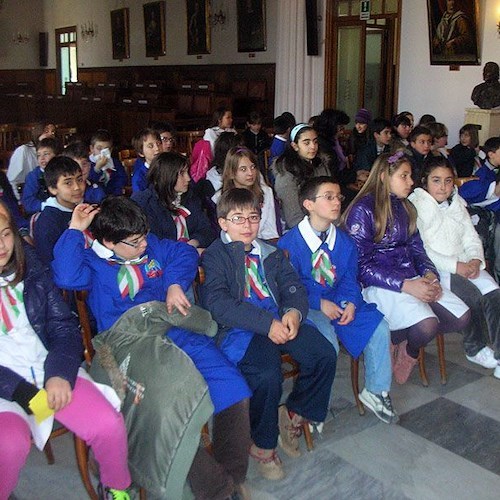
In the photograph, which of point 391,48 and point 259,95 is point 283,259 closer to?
point 391,48

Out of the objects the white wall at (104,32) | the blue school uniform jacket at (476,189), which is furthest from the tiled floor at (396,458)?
the white wall at (104,32)

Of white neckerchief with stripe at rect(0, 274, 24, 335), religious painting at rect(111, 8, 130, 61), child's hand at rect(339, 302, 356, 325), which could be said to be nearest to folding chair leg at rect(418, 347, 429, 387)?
child's hand at rect(339, 302, 356, 325)

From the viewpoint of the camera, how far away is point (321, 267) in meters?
2.84

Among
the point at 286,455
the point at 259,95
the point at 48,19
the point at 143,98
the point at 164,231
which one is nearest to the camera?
the point at 286,455

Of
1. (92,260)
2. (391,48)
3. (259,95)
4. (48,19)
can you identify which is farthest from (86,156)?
(48,19)

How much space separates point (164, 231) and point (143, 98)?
33.4 ft

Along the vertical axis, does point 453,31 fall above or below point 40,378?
above

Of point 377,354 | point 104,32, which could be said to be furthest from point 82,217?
point 104,32

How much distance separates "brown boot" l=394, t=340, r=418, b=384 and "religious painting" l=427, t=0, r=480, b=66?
5.97 meters

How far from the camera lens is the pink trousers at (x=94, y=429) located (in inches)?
75.1

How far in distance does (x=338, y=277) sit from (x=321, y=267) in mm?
97

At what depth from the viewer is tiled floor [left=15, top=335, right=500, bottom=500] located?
7.66ft

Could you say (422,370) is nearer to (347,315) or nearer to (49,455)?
(347,315)

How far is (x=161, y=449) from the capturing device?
2033mm
